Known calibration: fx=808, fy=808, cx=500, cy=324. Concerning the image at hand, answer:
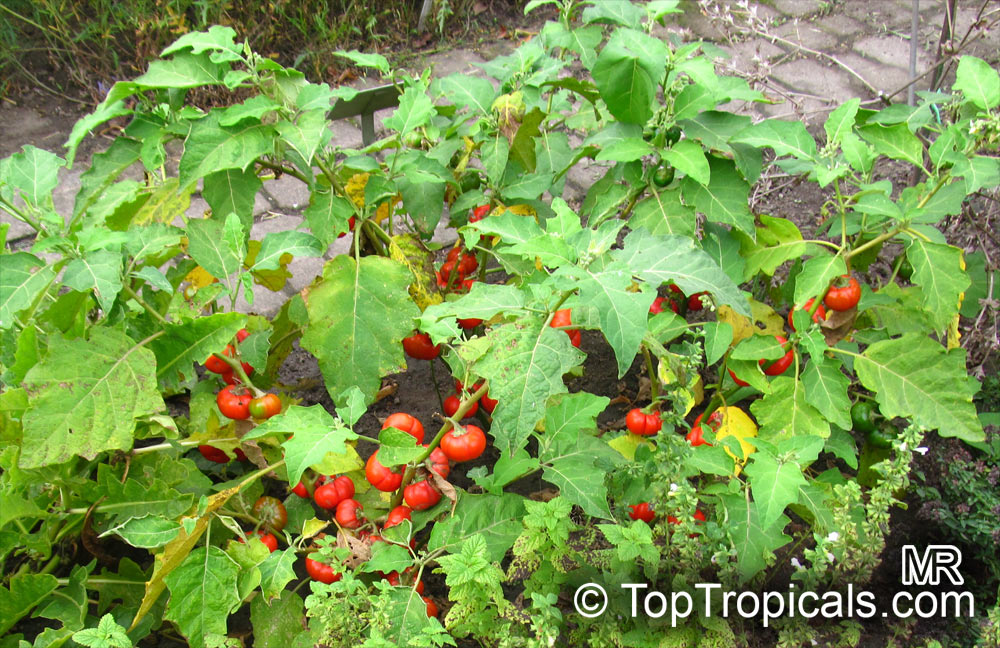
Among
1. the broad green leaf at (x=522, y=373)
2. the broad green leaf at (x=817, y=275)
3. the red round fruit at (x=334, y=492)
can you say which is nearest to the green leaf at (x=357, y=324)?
the red round fruit at (x=334, y=492)

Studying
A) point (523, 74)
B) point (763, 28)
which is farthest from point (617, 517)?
point (763, 28)

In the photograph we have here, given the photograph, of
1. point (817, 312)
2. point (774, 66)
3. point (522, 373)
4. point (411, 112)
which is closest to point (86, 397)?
point (522, 373)

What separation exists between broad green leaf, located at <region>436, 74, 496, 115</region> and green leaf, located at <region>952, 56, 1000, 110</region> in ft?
4.19

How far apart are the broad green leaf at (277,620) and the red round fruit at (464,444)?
540mm

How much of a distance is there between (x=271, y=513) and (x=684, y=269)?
127 centimetres

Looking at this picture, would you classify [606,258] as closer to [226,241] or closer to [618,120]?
[618,120]

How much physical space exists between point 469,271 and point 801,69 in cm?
283

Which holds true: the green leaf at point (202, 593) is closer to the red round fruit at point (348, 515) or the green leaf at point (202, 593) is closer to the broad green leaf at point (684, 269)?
the red round fruit at point (348, 515)

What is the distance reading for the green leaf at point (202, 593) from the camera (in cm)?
181

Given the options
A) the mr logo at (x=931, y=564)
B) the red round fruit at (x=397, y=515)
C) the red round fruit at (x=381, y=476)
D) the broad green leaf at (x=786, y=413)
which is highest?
the broad green leaf at (x=786, y=413)

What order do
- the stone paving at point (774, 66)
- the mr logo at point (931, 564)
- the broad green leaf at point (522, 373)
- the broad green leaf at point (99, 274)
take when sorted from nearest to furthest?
the broad green leaf at point (522, 373)
the broad green leaf at point (99, 274)
the mr logo at point (931, 564)
the stone paving at point (774, 66)

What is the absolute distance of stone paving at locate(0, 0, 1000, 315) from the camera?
3.58 metres

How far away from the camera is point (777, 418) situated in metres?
2.19

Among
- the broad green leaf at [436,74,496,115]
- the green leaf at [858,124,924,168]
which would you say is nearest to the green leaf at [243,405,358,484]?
the broad green leaf at [436,74,496,115]
